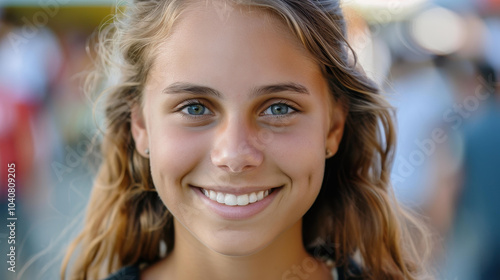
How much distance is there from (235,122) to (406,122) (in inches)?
68.7

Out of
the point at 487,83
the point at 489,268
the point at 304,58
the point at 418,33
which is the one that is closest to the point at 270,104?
the point at 304,58

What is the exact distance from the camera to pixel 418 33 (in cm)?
329

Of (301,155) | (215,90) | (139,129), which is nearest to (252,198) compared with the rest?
(301,155)

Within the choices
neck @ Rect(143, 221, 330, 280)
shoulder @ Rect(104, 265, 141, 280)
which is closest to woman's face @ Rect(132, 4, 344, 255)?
neck @ Rect(143, 221, 330, 280)

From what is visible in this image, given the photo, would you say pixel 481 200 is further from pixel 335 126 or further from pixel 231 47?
pixel 231 47

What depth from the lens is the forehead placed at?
120 cm

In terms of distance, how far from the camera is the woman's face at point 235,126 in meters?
1.21

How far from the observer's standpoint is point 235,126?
47.8 inches

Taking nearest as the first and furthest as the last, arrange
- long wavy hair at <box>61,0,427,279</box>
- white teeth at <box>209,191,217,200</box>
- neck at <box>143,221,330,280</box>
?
white teeth at <box>209,191,217,200</box>, neck at <box>143,221,330,280</box>, long wavy hair at <box>61,0,427,279</box>

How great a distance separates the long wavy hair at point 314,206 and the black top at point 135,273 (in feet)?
0.11

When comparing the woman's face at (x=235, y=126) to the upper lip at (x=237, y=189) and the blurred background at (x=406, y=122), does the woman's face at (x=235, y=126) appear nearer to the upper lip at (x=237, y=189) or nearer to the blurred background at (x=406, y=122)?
the upper lip at (x=237, y=189)

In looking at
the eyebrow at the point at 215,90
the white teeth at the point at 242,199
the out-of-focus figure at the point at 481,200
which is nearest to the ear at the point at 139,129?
the eyebrow at the point at 215,90

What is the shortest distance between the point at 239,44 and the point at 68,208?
1717 mm

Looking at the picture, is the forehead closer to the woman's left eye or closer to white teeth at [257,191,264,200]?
the woman's left eye
